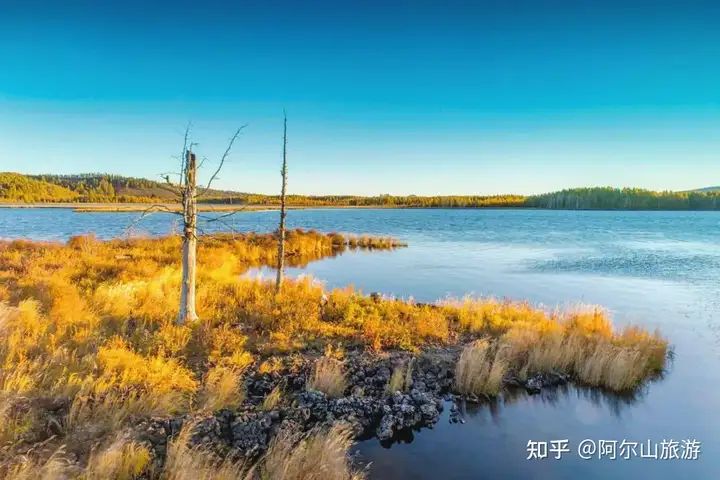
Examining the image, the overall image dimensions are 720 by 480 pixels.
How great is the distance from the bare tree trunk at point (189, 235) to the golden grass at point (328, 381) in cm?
476

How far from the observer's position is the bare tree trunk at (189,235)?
11773 millimetres

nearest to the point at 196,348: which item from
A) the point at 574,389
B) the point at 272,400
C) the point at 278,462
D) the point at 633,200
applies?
the point at 272,400

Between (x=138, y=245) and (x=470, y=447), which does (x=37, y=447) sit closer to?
(x=470, y=447)

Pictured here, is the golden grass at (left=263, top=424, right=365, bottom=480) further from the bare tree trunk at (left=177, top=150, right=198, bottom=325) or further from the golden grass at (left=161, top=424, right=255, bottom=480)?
the bare tree trunk at (left=177, top=150, right=198, bottom=325)

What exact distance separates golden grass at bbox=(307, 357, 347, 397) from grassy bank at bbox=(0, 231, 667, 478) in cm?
3

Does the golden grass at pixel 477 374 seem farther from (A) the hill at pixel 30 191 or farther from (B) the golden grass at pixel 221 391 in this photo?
(A) the hill at pixel 30 191

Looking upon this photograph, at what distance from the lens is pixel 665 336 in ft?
51.8

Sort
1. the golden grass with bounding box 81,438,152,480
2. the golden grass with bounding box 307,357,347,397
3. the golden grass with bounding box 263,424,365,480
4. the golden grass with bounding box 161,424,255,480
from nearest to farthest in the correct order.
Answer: the golden grass with bounding box 81,438,152,480 → the golden grass with bounding box 161,424,255,480 → the golden grass with bounding box 263,424,365,480 → the golden grass with bounding box 307,357,347,397

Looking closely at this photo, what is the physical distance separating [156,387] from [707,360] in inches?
612

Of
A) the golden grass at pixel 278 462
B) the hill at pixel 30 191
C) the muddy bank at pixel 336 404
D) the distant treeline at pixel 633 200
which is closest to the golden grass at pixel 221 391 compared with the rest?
the muddy bank at pixel 336 404

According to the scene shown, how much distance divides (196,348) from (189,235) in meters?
3.03

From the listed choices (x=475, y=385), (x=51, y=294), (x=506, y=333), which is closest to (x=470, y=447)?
(x=475, y=385)

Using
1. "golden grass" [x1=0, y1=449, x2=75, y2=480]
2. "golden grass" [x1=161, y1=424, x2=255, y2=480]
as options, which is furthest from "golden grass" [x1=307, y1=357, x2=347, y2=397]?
"golden grass" [x1=0, y1=449, x2=75, y2=480]

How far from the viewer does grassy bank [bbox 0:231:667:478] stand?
6.70m
